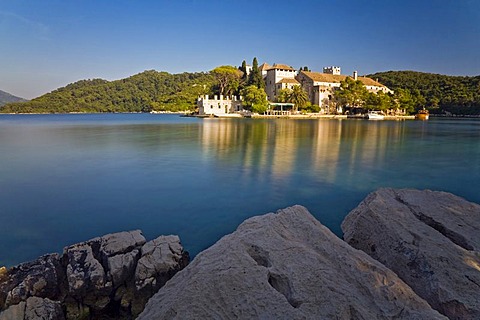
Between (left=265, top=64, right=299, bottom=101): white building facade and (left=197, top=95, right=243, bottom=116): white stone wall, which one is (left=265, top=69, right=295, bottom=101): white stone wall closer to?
(left=265, top=64, right=299, bottom=101): white building facade

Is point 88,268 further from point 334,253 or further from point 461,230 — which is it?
point 461,230

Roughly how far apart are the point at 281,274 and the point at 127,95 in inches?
5536

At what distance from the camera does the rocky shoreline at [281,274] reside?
2580 millimetres

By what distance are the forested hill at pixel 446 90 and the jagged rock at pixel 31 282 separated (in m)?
97.1

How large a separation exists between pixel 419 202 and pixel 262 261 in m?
3.75

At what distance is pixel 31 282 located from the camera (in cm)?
390

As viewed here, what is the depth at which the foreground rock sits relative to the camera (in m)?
3.83

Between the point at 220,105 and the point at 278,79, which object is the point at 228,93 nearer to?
the point at 220,105

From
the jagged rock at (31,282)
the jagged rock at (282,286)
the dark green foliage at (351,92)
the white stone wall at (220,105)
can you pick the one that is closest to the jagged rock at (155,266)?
the jagged rock at (31,282)

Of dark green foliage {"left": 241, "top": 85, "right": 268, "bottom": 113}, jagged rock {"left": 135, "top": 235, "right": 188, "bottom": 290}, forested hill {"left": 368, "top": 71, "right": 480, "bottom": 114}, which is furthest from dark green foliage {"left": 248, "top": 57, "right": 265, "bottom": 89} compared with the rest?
jagged rock {"left": 135, "top": 235, "right": 188, "bottom": 290}

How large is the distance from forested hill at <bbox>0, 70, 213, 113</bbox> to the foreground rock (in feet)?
325

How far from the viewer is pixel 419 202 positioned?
18.2 feet

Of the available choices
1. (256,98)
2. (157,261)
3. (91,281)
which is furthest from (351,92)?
(91,281)

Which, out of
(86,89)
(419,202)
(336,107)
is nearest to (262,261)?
(419,202)
